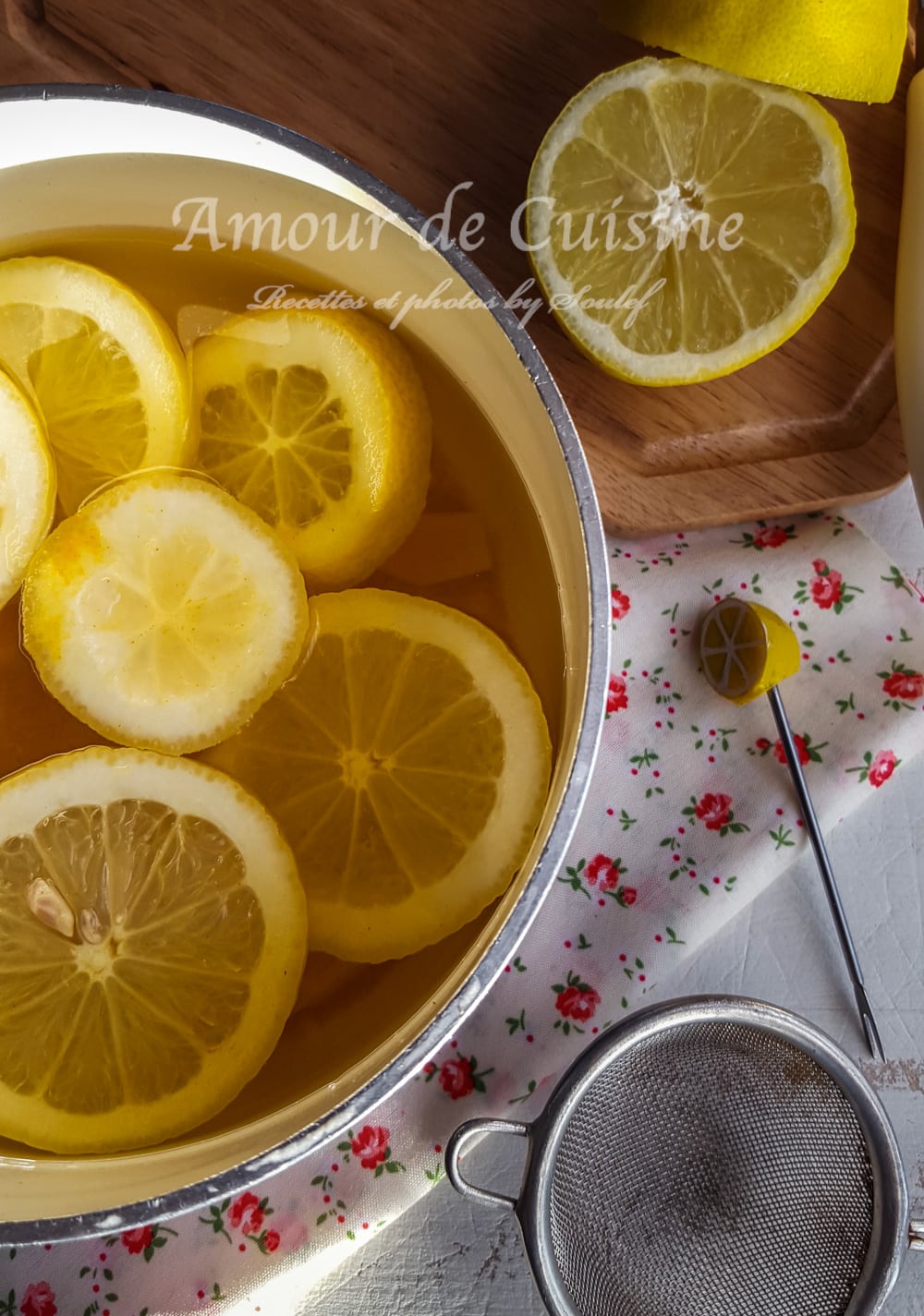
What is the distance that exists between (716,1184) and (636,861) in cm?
41

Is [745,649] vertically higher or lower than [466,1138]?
higher

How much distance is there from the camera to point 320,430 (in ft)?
2.79

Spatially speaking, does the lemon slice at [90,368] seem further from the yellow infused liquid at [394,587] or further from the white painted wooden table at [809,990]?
the white painted wooden table at [809,990]

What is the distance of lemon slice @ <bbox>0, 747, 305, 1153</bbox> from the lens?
2.59 feet

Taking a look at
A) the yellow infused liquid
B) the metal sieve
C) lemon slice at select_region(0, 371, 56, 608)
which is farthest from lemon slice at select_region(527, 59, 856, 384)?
the metal sieve

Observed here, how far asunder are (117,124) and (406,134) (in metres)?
0.34

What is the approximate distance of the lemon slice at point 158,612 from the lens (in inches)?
31.7

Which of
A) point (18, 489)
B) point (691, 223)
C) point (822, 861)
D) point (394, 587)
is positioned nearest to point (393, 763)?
point (394, 587)

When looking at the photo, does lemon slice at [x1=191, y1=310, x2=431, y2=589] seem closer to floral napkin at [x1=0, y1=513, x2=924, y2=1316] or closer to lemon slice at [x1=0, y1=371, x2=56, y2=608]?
lemon slice at [x1=0, y1=371, x2=56, y2=608]

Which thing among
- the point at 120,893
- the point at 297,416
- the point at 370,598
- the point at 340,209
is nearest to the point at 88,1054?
the point at 120,893

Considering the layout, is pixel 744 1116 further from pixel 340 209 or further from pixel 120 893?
pixel 340 209

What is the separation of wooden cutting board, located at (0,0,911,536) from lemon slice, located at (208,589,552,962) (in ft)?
0.94

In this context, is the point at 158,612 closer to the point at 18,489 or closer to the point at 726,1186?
the point at 18,489

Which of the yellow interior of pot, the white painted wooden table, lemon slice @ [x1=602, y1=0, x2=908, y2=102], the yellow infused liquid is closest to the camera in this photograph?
the yellow interior of pot
